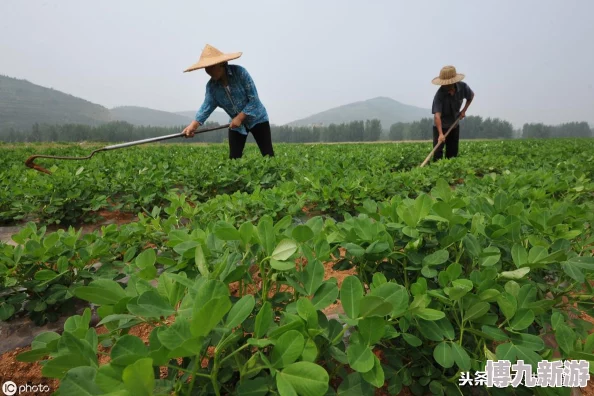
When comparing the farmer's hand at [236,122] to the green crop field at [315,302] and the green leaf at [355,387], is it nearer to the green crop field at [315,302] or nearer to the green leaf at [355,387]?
the green crop field at [315,302]

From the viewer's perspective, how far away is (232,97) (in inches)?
199

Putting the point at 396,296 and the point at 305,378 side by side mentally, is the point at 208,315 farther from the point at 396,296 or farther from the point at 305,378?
the point at 396,296

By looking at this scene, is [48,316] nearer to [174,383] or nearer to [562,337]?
[174,383]

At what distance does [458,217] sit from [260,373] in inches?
32.3

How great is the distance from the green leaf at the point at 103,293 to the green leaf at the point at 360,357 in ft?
1.86

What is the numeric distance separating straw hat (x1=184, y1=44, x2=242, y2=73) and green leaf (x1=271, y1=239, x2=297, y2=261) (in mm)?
4254

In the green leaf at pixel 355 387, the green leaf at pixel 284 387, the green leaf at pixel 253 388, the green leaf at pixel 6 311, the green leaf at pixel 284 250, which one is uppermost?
the green leaf at pixel 284 250

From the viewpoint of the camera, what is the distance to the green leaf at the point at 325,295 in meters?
0.78

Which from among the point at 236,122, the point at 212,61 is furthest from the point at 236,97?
the point at 212,61

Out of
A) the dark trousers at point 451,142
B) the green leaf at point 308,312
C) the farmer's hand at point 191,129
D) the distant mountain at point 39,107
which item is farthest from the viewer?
the distant mountain at point 39,107

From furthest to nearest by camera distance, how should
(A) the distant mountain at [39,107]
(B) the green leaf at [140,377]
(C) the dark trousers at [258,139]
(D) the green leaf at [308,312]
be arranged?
(A) the distant mountain at [39,107], (C) the dark trousers at [258,139], (D) the green leaf at [308,312], (B) the green leaf at [140,377]

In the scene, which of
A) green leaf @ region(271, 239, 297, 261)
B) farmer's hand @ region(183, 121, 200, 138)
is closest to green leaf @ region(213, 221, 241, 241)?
green leaf @ region(271, 239, 297, 261)

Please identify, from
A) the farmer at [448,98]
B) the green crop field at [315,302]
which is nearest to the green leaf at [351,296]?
the green crop field at [315,302]

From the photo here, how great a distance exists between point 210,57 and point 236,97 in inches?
27.6
